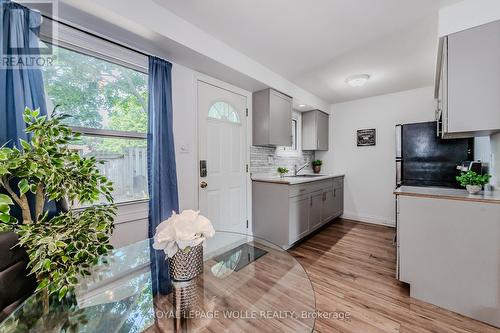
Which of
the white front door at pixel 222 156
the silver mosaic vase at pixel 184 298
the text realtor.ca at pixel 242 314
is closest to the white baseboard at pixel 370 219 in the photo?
the white front door at pixel 222 156

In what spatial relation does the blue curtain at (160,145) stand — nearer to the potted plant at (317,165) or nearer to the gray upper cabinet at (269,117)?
the gray upper cabinet at (269,117)

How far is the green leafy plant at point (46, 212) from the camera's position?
0.85m

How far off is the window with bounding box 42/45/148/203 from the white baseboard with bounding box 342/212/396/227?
383cm

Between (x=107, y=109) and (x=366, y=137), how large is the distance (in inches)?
162

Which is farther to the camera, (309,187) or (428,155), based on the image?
(309,187)

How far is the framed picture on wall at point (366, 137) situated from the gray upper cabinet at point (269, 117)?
5.98ft

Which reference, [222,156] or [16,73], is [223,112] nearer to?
[222,156]

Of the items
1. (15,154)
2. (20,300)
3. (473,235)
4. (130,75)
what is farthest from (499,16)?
(20,300)

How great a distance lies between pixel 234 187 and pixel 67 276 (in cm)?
200

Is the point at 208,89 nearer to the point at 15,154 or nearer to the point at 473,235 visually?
the point at 15,154

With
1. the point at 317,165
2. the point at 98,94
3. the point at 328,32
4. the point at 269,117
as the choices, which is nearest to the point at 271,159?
the point at 269,117

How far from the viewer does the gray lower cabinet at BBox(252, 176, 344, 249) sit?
261 centimetres

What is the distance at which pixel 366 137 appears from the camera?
153 inches

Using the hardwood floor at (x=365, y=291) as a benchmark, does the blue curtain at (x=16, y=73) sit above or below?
above
